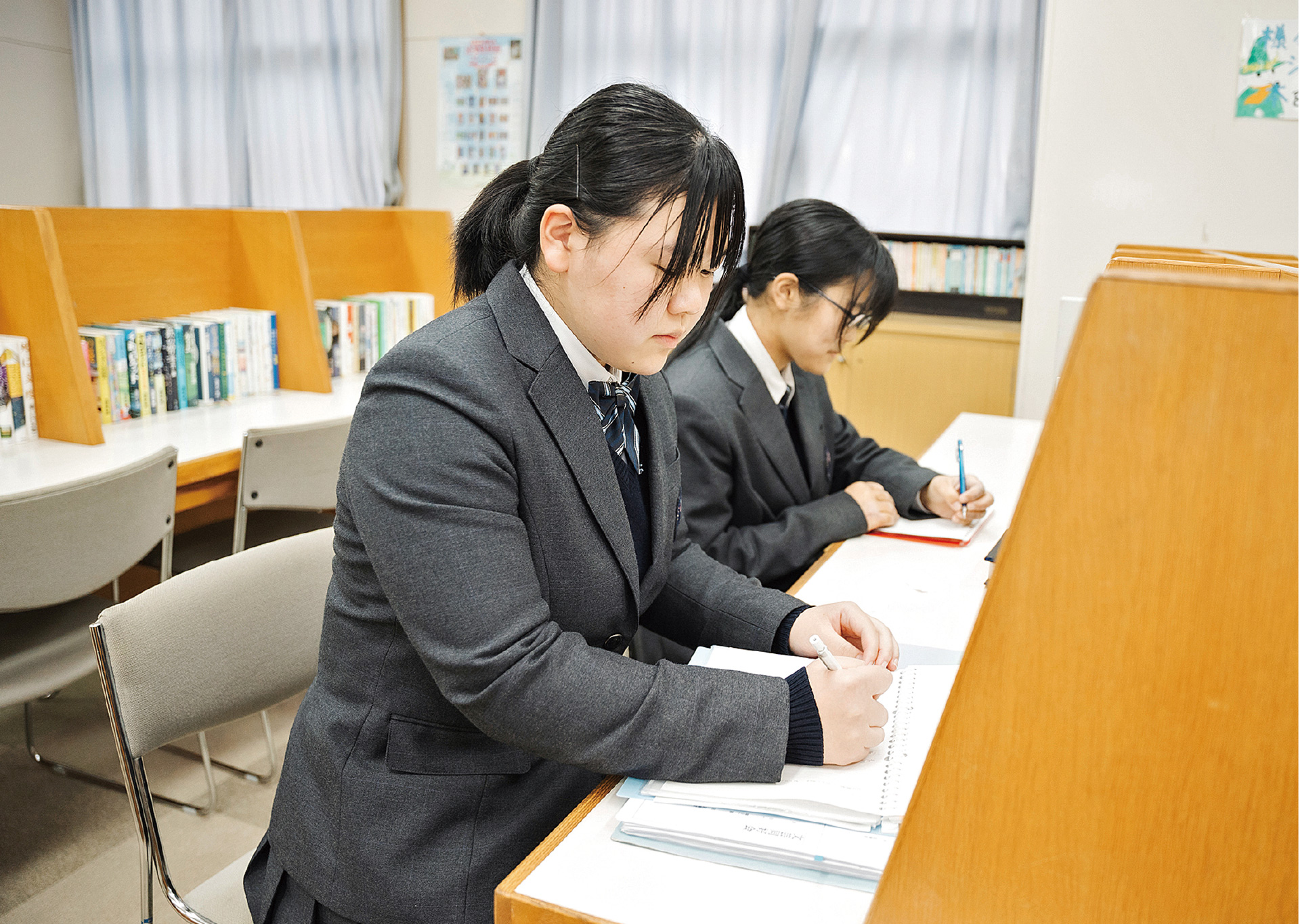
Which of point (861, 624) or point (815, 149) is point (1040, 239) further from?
point (861, 624)

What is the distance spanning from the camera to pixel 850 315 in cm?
185

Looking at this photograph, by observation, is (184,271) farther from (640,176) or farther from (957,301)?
(957,301)

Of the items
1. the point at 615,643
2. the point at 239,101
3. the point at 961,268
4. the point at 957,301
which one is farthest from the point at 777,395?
the point at 239,101

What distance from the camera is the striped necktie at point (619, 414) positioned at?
3.42 feet

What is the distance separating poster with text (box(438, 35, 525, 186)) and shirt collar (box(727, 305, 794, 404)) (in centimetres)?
348

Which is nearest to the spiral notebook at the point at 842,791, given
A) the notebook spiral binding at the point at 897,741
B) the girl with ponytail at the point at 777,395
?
the notebook spiral binding at the point at 897,741

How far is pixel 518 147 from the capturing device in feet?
16.8

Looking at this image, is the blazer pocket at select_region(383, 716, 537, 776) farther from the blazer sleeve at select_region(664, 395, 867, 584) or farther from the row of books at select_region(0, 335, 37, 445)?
the row of books at select_region(0, 335, 37, 445)

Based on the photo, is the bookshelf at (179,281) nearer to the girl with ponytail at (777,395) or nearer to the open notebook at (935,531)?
the girl with ponytail at (777,395)

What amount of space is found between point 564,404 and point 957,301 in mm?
3754

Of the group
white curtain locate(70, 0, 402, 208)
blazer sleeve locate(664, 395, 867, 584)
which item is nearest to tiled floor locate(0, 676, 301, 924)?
blazer sleeve locate(664, 395, 867, 584)

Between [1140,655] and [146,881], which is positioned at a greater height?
[1140,655]

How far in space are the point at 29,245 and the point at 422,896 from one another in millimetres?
1978

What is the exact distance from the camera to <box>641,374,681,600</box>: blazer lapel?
1079 millimetres
